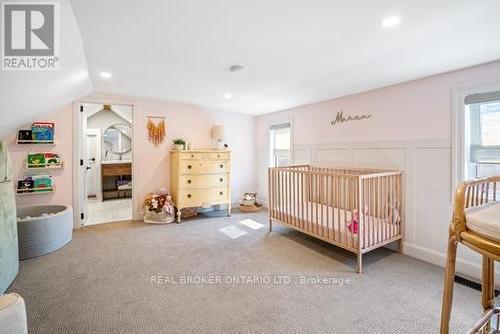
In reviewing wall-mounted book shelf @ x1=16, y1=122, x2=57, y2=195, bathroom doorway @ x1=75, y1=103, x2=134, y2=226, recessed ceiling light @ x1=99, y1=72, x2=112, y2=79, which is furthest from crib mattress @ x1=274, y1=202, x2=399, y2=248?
bathroom doorway @ x1=75, y1=103, x2=134, y2=226

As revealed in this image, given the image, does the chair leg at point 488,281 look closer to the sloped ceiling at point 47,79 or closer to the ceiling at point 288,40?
the ceiling at point 288,40

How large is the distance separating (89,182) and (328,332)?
632 cm

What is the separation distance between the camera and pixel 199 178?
159 inches

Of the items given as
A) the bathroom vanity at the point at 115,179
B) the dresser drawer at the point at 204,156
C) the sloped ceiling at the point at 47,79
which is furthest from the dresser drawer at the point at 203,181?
the bathroom vanity at the point at 115,179

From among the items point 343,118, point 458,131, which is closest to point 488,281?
point 458,131

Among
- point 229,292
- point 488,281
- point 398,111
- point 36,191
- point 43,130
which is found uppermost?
point 398,111

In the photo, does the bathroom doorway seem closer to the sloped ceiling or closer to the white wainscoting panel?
the sloped ceiling

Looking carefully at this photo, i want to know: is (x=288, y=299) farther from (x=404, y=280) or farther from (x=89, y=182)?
(x=89, y=182)

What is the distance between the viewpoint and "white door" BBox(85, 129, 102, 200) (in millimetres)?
5945

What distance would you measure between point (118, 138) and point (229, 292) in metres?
5.70

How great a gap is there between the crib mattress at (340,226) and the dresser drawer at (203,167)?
1610 mm

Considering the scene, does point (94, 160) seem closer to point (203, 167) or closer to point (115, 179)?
point (115, 179)

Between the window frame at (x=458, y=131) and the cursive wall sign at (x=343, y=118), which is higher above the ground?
the cursive wall sign at (x=343, y=118)

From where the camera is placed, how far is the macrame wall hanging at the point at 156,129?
13.5 feet
